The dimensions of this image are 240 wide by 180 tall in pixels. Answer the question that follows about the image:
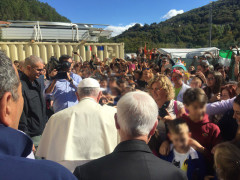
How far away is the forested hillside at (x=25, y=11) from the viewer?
46963 mm

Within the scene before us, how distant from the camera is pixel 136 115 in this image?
1.14 metres

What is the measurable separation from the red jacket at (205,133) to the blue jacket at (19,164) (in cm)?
145

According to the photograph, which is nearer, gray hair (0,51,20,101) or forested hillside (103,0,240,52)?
gray hair (0,51,20,101)

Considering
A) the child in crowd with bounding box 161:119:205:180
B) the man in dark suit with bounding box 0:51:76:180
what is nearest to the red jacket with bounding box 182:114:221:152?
the child in crowd with bounding box 161:119:205:180

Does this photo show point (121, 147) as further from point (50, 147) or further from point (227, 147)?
point (50, 147)

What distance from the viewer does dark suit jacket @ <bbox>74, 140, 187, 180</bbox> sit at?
3.29ft

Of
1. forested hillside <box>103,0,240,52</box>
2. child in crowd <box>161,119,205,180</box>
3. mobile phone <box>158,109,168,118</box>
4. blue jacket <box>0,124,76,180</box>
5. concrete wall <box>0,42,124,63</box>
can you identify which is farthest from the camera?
forested hillside <box>103,0,240,52</box>

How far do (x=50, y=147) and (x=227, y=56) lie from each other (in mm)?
7607

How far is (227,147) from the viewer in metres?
1.31

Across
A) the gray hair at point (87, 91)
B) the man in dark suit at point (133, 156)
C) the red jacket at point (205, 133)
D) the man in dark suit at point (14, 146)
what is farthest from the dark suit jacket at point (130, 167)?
the gray hair at point (87, 91)

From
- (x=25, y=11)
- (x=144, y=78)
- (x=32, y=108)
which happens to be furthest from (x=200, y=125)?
(x=25, y=11)

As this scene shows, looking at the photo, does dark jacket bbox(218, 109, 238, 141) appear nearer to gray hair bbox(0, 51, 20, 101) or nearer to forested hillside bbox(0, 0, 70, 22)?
gray hair bbox(0, 51, 20, 101)

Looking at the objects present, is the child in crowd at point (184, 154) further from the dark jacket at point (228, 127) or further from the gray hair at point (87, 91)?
the gray hair at point (87, 91)

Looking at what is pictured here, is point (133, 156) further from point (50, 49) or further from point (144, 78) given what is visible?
point (50, 49)
